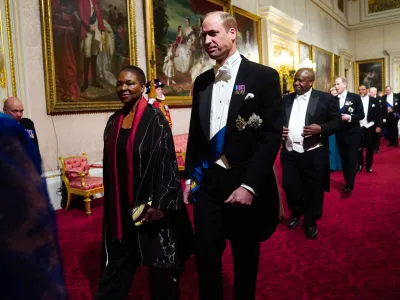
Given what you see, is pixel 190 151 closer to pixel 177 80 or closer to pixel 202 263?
pixel 202 263

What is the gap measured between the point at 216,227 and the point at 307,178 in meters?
2.36

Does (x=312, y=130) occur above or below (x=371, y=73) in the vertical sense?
below

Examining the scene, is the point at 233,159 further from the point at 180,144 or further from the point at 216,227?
the point at 180,144

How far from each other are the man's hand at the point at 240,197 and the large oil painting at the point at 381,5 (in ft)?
71.8

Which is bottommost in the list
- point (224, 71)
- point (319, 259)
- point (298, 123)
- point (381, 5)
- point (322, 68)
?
point (319, 259)

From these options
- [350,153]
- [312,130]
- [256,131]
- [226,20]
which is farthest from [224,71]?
[350,153]

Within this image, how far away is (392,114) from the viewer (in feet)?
46.5

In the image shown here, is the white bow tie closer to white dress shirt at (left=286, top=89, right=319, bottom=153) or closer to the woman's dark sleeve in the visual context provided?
the woman's dark sleeve

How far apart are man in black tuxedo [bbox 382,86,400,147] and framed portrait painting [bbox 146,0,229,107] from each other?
8113 millimetres

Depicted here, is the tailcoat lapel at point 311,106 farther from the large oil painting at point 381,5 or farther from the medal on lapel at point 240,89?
the large oil painting at point 381,5

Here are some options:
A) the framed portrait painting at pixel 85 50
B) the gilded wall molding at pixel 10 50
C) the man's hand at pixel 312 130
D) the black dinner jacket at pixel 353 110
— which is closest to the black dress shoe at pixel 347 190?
the black dinner jacket at pixel 353 110

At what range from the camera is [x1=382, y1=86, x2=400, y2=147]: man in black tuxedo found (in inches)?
552

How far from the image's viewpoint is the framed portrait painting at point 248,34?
10578 mm

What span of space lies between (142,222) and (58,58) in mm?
4413
